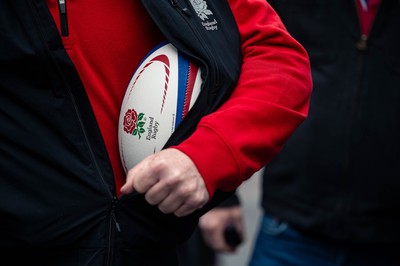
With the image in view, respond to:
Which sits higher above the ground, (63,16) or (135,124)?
(63,16)

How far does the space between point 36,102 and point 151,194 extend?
403 millimetres

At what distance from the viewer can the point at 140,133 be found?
228 centimetres

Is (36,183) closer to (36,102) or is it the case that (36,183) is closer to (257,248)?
(36,102)

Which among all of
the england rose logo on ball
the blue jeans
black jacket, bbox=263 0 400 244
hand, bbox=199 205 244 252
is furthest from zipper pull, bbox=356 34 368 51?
the england rose logo on ball

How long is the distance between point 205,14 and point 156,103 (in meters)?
0.27

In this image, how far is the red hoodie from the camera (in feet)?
7.03

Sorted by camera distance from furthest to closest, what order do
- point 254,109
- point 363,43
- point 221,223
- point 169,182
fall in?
point 221,223 < point 363,43 < point 254,109 < point 169,182

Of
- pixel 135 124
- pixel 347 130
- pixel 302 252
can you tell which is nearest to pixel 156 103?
pixel 135 124

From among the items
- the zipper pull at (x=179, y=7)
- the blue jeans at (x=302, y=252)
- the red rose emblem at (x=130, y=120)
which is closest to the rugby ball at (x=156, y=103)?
the red rose emblem at (x=130, y=120)

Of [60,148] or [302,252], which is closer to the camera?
[60,148]

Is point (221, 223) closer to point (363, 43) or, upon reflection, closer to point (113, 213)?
point (363, 43)

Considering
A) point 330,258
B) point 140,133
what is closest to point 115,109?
point 140,133

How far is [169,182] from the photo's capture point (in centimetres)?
201

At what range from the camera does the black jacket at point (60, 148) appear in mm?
2162
